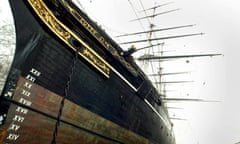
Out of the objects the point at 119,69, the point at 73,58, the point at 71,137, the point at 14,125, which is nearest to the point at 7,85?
the point at 14,125

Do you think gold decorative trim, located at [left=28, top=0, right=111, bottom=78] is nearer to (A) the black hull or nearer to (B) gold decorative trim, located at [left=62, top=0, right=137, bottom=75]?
(A) the black hull

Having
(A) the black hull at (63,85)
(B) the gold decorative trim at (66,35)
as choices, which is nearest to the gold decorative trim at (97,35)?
(A) the black hull at (63,85)

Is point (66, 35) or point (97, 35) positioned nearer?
point (66, 35)

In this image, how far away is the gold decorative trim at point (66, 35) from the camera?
4847 millimetres

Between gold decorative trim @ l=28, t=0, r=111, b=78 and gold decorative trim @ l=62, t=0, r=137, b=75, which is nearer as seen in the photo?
gold decorative trim @ l=28, t=0, r=111, b=78

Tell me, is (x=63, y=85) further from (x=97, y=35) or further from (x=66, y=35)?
(x=97, y=35)

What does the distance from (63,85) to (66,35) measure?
1263 mm

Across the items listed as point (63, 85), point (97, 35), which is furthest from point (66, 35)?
point (97, 35)

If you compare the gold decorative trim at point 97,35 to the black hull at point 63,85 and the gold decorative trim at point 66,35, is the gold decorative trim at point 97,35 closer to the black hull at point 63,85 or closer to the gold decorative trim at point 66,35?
the black hull at point 63,85

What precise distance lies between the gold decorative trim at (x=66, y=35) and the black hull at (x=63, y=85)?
0.03 metres

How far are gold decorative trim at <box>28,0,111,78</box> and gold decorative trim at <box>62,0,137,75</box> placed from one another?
1.81 ft

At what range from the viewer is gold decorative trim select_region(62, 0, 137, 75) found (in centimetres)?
581

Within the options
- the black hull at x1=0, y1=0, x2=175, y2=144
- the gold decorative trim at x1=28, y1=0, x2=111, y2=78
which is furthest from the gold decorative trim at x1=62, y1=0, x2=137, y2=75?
the gold decorative trim at x1=28, y1=0, x2=111, y2=78

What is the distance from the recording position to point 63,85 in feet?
17.9
